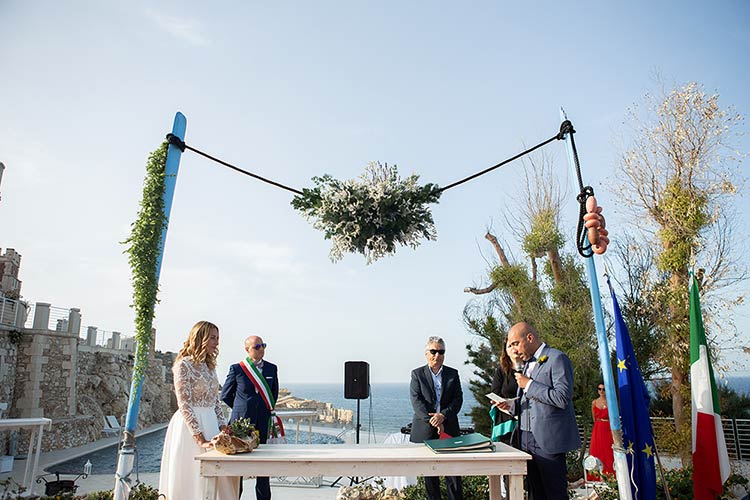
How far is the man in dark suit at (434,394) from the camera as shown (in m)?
4.27

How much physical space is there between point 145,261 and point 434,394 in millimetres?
2598

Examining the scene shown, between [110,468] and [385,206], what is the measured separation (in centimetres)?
1049

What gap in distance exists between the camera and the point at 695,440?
182 inches

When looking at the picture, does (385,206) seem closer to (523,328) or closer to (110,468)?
(523,328)

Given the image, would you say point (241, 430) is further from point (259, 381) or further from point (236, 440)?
point (259, 381)

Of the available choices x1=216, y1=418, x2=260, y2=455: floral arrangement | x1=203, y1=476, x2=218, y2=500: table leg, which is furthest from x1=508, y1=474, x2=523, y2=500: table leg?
x1=203, y1=476, x2=218, y2=500: table leg

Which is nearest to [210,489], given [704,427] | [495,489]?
[495,489]

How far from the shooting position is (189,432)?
3.47m

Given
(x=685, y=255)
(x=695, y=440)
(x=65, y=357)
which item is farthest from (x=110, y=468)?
(x=685, y=255)

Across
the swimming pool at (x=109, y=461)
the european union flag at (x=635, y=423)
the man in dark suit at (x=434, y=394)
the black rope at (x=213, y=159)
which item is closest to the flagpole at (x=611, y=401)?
the european union flag at (x=635, y=423)

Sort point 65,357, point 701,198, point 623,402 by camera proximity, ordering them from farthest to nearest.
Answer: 1. point 65,357
2. point 701,198
3. point 623,402

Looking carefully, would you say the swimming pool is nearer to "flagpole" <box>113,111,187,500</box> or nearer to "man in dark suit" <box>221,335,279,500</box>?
"man in dark suit" <box>221,335,279,500</box>

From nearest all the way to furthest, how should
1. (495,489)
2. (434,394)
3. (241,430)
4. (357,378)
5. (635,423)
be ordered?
(241,430) < (495,489) < (635,423) < (434,394) < (357,378)

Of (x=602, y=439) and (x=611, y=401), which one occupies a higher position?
(x=611, y=401)
